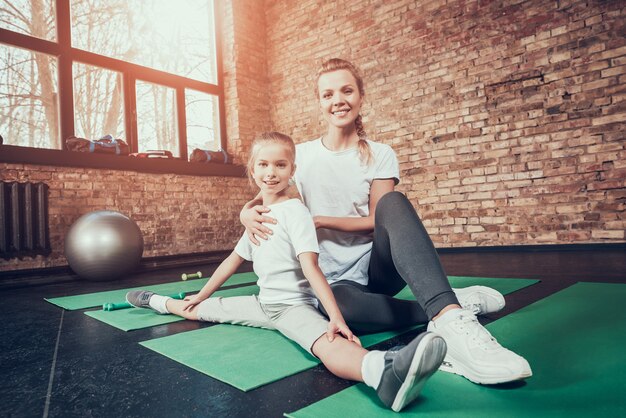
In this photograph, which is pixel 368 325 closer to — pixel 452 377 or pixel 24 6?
pixel 452 377

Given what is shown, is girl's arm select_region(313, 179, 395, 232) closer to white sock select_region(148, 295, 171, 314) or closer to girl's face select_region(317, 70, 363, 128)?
girl's face select_region(317, 70, 363, 128)

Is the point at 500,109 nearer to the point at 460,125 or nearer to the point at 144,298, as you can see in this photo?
the point at 460,125

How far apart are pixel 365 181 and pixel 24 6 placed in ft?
15.2

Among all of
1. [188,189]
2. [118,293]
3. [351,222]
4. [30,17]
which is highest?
[30,17]

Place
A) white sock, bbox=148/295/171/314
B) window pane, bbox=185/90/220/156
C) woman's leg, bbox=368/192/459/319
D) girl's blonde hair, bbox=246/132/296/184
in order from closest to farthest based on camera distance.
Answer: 1. woman's leg, bbox=368/192/459/319
2. girl's blonde hair, bbox=246/132/296/184
3. white sock, bbox=148/295/171/314
4. window pane, bbox=185/90/220/156

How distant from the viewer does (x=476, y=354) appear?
2.97 ft

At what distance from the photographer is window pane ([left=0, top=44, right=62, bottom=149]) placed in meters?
3.90

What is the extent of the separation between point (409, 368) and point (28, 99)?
4750mm

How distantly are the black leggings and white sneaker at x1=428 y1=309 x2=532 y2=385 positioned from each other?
5 cm

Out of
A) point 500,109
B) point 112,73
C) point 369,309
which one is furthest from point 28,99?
point 500,109

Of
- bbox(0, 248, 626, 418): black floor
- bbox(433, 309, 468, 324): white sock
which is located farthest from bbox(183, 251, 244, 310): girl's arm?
bbox(433, 309, 468, 324): white sock

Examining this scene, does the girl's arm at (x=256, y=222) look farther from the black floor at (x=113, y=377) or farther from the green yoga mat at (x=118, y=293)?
the green yoga mat at (x=118, y=293)

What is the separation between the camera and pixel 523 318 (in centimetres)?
147

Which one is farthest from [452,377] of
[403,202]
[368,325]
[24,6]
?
[24,6]
